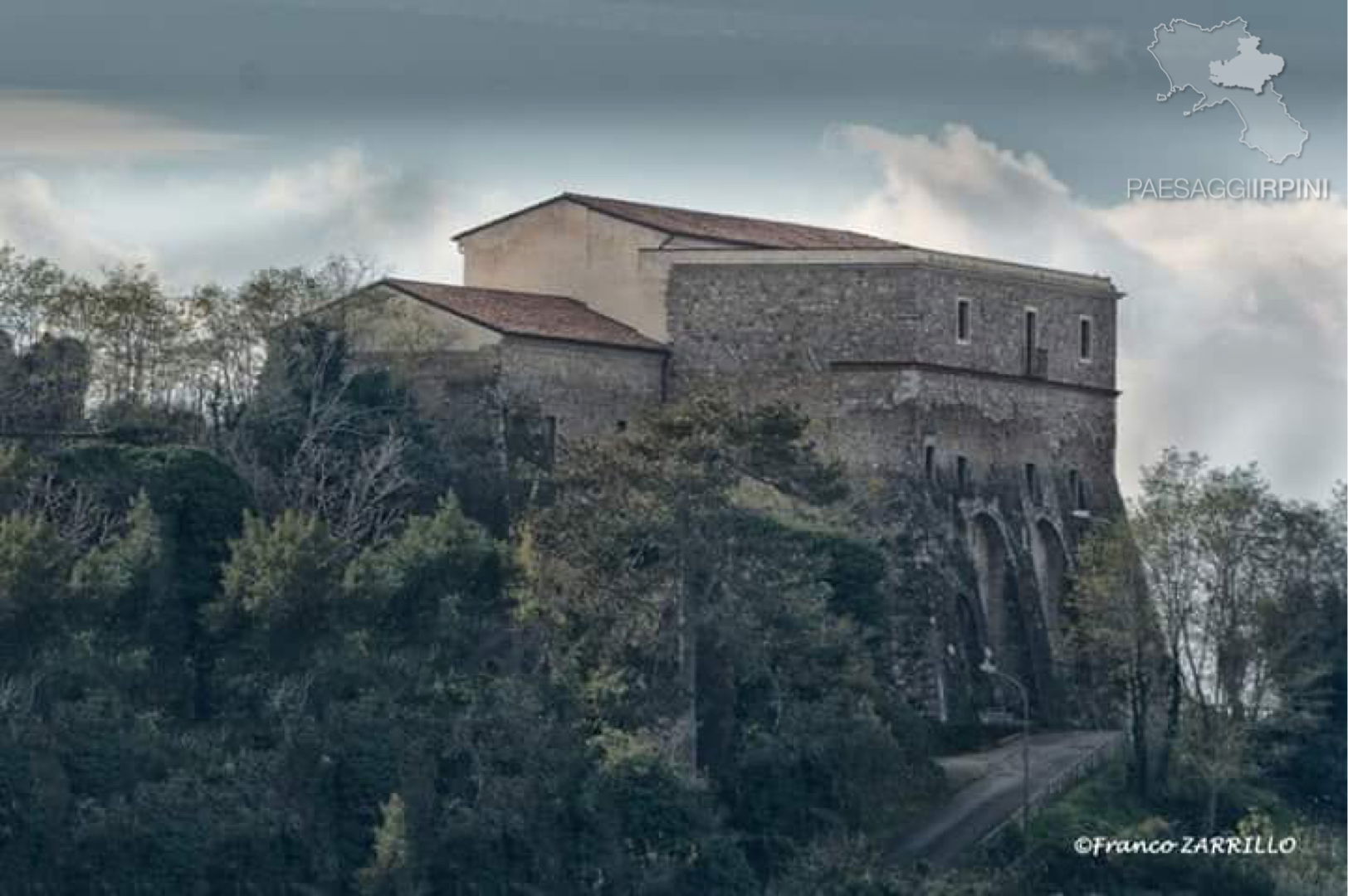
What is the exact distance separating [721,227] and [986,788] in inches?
280

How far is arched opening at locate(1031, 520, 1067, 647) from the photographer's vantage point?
55.6 meters

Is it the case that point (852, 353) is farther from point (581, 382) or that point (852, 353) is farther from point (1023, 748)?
point (1023, 748)

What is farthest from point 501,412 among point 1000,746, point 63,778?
point 63,778

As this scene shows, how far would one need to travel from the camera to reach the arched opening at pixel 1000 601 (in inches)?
2159

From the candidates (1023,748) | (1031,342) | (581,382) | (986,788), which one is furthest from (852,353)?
(986,788)

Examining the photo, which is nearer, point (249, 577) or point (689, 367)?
point (249, 577)

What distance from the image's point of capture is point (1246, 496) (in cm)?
5234

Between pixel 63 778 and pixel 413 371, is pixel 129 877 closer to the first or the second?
pixel 63 778

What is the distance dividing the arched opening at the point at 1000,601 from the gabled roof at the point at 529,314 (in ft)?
12.1

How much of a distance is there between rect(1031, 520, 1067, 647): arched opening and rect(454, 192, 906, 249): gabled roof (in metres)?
3.20

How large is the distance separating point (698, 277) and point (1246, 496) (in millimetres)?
5583

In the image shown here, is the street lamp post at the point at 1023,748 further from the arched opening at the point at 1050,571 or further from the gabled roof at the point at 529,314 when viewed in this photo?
the gabled roof at the point at 529,314

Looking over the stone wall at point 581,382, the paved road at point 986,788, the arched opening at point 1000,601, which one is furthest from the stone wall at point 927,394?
the paved road at point 986,788

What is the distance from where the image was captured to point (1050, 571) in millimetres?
55969
